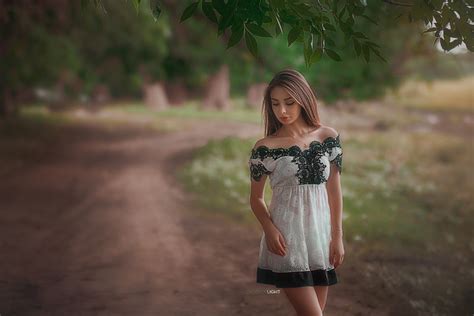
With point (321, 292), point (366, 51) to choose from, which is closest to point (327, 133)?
point (366, 51)

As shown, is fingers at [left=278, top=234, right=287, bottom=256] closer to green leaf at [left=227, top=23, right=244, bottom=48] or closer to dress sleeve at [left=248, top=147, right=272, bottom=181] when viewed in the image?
dress sleeve at [left=248, top=147, right=272, bottom=181]

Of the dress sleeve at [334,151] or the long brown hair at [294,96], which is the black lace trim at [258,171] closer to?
the long brown hair at [294,96]

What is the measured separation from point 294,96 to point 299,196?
0.57 meters

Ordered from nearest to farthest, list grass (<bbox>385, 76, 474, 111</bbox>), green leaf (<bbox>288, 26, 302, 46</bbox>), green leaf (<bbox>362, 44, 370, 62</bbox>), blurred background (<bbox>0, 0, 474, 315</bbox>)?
green leaf (<bbox>288, 26, 302, 46</bbox>) → green leaf (<bbox>362, 44, 370, 62</bbox>) → blurred background (<bbox>0, 0, 474, 315</bbox>) → grass (<bbox>385, 76, 474, 111</bbox>)

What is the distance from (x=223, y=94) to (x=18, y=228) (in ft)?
84.2

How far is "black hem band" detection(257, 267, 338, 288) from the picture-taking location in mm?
3709

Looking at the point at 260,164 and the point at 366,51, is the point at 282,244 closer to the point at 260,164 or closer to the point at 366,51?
the point at 260,164

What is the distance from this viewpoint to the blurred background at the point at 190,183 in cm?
591

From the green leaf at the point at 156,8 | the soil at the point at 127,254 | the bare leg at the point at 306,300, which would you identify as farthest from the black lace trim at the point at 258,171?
the soil at the point at 127,254

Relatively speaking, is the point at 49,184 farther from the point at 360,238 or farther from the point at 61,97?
the point at 61,97

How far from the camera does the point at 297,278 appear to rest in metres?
3.71

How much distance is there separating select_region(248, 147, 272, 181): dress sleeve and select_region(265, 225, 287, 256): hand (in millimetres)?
309

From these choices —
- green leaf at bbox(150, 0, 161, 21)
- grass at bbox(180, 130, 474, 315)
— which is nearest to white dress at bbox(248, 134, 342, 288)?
green leaf at bbox(150, 0, 161, 21)

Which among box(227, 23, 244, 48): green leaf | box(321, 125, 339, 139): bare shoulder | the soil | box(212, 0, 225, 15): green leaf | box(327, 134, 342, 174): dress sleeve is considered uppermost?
box(212, 0, 225, 15): green leaf
